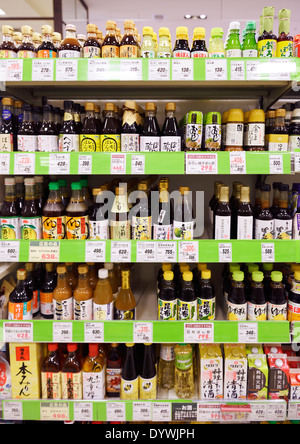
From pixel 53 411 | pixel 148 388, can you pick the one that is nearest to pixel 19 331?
pixel 53 411

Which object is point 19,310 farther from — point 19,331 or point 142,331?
point 142,331

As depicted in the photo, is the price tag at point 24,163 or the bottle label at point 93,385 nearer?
the price tag at point 24,163

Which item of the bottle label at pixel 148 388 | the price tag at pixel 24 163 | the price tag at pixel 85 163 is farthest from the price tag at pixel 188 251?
the price tag at pixel 24 163

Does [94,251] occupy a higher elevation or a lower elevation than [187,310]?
higher

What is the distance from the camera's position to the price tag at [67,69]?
1287mm

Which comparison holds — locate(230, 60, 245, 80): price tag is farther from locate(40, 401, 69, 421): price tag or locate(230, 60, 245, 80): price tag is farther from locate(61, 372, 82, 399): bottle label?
locate(40, 401, 69, 421): price tag

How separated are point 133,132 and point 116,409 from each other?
1260 mm

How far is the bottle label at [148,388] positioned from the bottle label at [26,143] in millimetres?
1171

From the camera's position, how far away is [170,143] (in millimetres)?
1369

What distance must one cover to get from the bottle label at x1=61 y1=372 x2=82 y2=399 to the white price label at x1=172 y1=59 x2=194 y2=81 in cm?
138

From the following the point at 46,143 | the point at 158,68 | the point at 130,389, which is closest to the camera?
the point at 158,68

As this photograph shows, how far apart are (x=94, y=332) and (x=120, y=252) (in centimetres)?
38

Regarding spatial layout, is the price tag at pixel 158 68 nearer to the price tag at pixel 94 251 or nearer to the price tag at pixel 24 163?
the price tag at pixel 24 163

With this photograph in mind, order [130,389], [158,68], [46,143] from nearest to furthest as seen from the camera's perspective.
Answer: [158,68]
[46,143]
[130,389]
